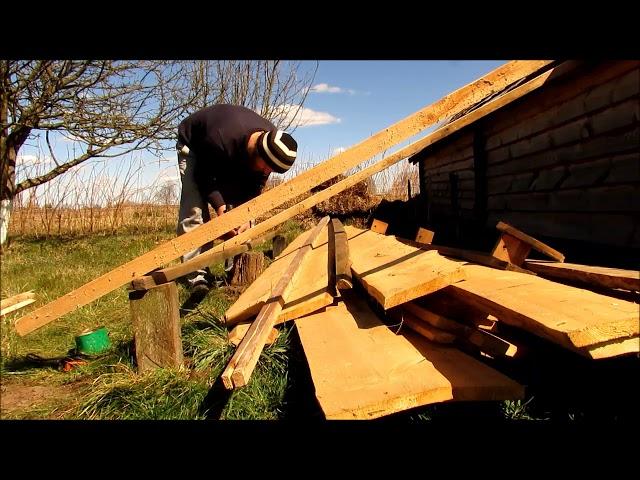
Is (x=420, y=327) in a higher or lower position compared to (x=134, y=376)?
higher

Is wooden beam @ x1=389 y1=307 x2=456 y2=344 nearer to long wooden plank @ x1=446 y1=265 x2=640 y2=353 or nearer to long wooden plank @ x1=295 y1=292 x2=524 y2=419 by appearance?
long wooden plank @ x1=295 y1=292 x2=524 y2=419

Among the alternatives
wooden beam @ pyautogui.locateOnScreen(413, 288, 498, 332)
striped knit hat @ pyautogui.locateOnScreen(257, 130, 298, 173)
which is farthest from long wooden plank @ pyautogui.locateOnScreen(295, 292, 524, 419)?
striped knit hat @ pyautogui.locateOnScreen(257, 130, 298, 173)

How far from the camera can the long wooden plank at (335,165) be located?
67.2 inches

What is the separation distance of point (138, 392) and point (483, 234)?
15.1ft

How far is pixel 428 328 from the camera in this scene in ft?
5.93

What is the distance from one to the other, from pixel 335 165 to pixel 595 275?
1.18 meters

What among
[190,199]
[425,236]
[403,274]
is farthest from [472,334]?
[190,199]

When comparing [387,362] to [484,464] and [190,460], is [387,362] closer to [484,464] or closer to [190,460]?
[484,464]

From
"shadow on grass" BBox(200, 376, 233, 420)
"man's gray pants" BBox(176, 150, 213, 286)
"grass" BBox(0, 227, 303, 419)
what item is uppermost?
"man's gray pants" BBox(176, 150, 213, 286)

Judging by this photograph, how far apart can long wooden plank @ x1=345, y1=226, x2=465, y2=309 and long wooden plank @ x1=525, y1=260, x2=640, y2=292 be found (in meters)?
0.49

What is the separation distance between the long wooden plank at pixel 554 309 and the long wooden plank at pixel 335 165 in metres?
0.74

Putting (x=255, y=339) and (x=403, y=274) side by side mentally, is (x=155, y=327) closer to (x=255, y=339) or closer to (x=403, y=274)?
(x=255, y=339)

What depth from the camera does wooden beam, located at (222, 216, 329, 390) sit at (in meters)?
1.33
